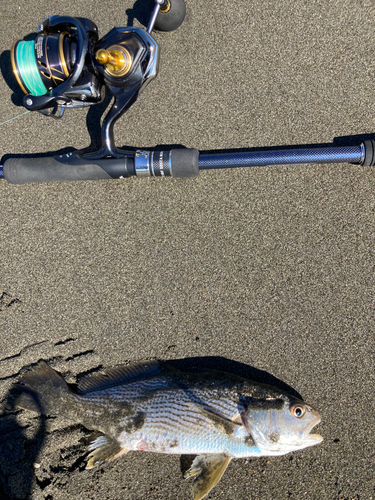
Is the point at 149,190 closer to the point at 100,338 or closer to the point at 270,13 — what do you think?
the point at 100,338

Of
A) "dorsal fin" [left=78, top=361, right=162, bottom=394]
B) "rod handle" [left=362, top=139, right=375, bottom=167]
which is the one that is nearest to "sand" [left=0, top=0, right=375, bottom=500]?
"dorsal fin" [left=78, top=361, right=162, bottom=394]

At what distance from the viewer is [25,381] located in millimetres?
2227

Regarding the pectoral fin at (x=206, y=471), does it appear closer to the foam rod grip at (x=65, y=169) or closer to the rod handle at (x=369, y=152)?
the foam rod grip at (x=65, y=169)

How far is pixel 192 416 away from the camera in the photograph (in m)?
1.96

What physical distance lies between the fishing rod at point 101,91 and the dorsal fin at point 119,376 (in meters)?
1.30

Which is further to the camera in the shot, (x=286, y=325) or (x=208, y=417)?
(x=286, y=325)

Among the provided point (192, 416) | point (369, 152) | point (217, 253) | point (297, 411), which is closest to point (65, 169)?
point (217, 253)

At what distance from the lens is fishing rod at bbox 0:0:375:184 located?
6.55 ft

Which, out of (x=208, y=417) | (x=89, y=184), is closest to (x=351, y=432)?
(x=208, y=417)

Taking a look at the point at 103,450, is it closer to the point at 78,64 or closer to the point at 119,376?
the point at 119,376

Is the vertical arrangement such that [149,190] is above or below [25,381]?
above

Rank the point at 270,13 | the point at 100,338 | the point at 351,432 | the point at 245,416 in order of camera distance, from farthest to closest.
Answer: the point at 270,13
the point at 100,338
the point at 351,432
the point at 245,416

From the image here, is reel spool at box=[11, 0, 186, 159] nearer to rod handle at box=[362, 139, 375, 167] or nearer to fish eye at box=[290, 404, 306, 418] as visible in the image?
rod handle at box=[362, 139, 375, 167]

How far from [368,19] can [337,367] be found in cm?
254
